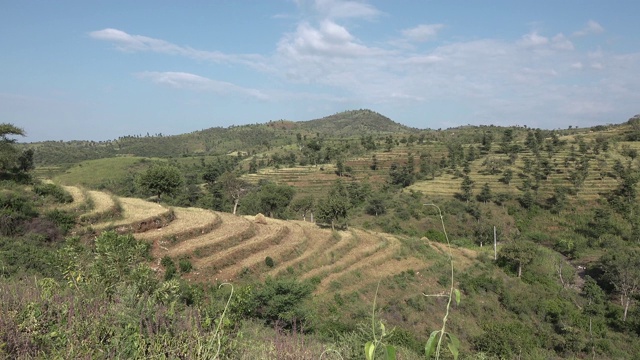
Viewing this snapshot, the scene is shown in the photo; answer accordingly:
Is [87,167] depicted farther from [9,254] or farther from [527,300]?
[527,300]

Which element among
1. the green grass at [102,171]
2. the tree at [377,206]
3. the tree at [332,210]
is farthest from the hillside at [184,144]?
the tree at [332,210]

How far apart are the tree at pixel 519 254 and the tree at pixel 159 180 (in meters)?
31.0

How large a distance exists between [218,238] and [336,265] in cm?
876

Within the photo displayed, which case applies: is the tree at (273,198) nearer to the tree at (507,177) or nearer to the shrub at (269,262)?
the shrub at (269,262)

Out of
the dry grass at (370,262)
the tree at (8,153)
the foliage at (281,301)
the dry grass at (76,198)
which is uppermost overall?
the tree at (8,153)

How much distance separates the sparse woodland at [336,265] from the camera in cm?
410

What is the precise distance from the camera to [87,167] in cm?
9456

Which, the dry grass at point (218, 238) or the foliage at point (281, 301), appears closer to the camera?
the foliage at point (281, 301)

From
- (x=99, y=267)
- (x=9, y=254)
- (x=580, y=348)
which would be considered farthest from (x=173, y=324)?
(x=580, y=348)

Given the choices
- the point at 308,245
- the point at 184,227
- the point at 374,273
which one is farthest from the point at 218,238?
the point at 374,273

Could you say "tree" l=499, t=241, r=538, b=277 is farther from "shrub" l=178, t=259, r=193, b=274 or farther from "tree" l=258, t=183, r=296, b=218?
"shrub" l=178, t=259, r=193, b=274

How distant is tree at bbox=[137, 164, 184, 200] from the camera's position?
3200 cm

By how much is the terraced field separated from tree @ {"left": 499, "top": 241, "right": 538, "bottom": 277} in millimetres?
8845

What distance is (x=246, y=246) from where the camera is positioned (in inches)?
987
